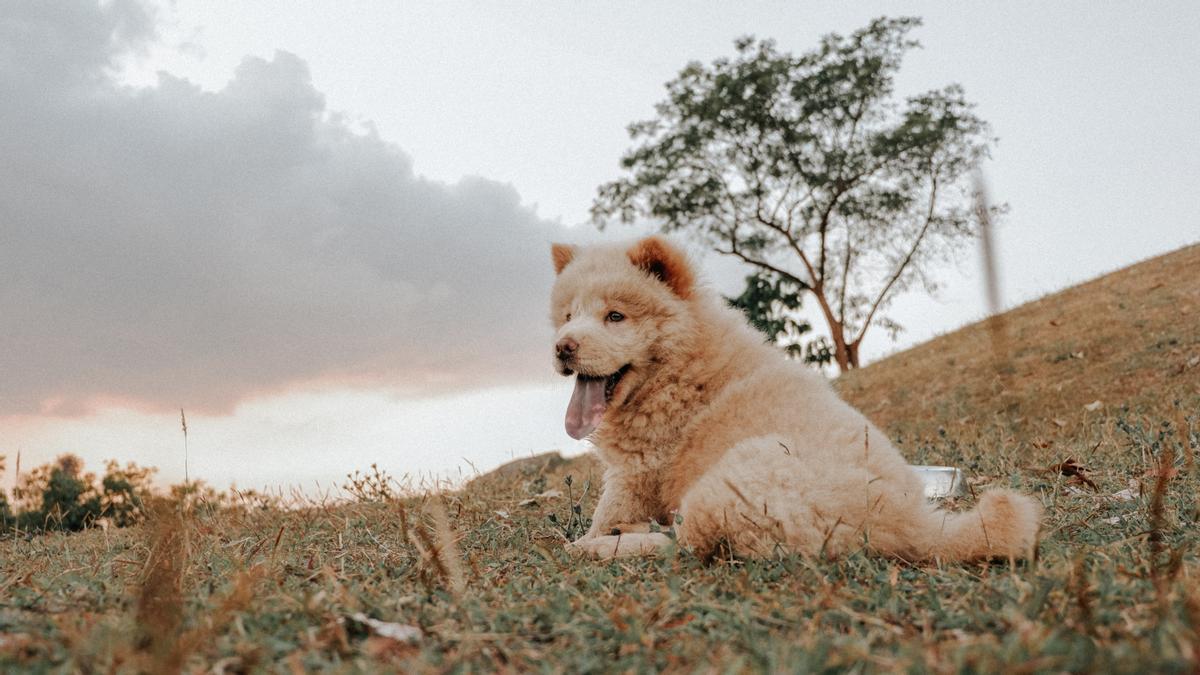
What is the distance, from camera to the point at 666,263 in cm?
505

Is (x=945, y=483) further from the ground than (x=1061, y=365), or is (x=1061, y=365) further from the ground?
(x=1061, y=365)

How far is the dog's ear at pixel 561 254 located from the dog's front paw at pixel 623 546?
2.13 metres

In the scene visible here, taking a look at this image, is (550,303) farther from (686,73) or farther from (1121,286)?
(686,73)

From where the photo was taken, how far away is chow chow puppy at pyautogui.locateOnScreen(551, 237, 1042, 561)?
3.67 m

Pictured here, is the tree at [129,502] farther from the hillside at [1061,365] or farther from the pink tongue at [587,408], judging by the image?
the hillside at [1061,365]

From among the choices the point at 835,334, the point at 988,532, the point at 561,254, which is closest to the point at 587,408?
the point at 561,254

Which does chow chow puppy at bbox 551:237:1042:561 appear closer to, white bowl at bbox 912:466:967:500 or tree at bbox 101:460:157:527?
white bowl at bbox 912:466:967:500

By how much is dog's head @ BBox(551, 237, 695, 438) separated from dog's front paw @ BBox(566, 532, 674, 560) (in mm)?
892

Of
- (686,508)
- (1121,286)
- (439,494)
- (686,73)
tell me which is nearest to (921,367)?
(1121,286)

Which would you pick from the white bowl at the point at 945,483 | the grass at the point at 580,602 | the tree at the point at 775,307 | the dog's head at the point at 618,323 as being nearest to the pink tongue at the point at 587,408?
the dog's head at the point at 618,323

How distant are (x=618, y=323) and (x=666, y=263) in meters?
0.51

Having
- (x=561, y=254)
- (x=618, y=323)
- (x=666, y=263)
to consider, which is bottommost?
A: (x=618, y=323)

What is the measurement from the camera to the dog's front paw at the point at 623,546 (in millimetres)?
3936

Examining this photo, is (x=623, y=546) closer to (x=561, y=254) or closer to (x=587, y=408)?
(x=587, y=408)
